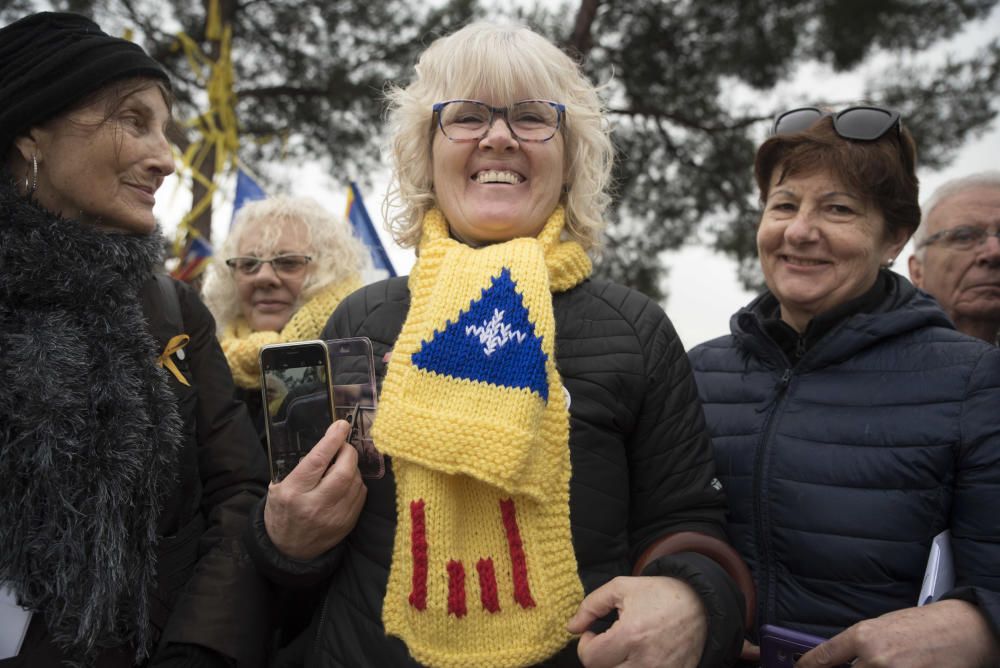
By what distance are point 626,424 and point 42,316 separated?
1.16m

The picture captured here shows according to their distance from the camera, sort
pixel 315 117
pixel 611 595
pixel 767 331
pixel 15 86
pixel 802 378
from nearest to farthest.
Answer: pixel 611 595 < pixel 15 86 < pixel 802 378 < pixel 767 331 < pixel 315 117

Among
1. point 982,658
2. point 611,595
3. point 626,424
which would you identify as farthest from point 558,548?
point 982,658

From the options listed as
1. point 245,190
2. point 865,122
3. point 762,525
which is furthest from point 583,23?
point 762,525

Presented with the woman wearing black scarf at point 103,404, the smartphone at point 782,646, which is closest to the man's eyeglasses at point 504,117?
the woman wearing black scarf at point 103,404

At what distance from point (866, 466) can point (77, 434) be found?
1642mm

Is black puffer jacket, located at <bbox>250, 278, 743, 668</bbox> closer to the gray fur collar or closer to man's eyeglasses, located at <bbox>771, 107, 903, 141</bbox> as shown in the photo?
the gray fur collar

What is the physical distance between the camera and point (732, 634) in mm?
1257

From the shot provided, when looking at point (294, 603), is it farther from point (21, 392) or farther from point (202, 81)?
point (202, 81)

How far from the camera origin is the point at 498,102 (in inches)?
61.6

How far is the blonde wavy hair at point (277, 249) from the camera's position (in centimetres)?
301

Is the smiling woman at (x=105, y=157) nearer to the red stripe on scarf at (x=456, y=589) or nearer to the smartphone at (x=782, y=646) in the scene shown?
the red stripe on scarf at (x=456, y=589)

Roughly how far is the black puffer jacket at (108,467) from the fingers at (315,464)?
1.24ft

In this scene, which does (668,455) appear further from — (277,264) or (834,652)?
(277,264)

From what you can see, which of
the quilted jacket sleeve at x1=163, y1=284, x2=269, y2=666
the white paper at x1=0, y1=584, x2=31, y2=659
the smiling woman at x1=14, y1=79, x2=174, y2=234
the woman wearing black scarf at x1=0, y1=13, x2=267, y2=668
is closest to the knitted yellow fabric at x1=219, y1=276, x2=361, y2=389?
the quilted jacket sleeve at x1=163, y1=284, x2=269, y2=666
